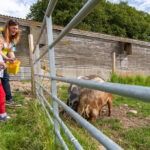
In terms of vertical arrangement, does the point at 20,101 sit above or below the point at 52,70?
below

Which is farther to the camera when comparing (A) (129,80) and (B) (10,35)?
(A) (129,80)

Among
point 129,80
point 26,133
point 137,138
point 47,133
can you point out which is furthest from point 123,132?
point 129,80

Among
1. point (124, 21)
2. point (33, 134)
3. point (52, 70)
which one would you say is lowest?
point (33, 134)

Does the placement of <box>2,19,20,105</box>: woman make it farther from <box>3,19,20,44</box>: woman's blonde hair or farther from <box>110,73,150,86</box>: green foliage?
<box>110,73,150,86</box>: green foliage

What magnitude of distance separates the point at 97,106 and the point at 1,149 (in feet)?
7.19

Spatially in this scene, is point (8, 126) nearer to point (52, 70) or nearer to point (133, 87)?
point (52, 70)

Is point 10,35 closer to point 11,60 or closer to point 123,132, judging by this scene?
point 11,60

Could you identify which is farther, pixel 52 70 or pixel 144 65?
pixel 144 65

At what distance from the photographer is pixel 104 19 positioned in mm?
25844

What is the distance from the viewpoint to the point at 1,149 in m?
2.80

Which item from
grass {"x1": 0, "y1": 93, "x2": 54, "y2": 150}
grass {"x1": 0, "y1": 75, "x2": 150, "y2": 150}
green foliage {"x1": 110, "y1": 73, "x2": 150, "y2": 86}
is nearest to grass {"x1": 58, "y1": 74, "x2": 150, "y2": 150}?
grass {"x1": 0, "y1": 75, "x2": 150, "y2": 150}

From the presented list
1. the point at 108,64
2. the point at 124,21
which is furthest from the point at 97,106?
the point at 124,21

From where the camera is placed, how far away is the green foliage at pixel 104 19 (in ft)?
94.0

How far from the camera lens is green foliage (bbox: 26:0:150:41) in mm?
28658
